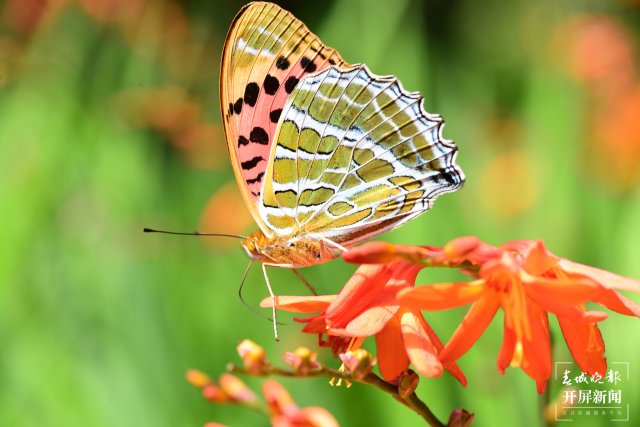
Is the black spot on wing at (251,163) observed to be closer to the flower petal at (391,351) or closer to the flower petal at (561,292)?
the flower petal at (391,351)

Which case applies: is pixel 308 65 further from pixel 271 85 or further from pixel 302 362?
pixel 302 362

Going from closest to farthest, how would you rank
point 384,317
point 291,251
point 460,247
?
point 460,247
point 384,317
point 291,251

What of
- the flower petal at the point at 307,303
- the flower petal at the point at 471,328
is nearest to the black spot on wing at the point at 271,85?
the flower petal at the point at 307,303

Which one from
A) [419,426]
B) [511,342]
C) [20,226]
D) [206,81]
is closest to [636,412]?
[419,426]

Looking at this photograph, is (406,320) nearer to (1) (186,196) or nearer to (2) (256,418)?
(2) (256,418)

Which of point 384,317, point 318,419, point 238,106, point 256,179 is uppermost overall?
point 238,106

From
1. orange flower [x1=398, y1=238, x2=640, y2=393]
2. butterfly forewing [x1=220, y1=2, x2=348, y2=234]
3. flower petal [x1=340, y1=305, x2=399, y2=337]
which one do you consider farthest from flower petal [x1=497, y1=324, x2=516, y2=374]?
butterfly forewing [x1=220, y1=2, x2=348, y2=234]

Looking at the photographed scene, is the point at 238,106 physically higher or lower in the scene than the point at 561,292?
higher

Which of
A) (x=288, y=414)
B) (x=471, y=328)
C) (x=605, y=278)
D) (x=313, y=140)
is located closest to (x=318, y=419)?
(x=288, y=414)
